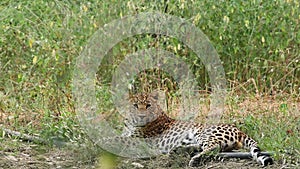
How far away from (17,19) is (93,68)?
45.6 inches

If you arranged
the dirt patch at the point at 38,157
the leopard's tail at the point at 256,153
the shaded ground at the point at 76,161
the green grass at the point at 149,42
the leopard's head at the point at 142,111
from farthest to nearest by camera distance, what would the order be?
the green grass at the point at 149,42 → the leopard's head at the point at 142,111 → the dirt patch at the point at 38,157 → the shaded ground at the point at 76,161 → the leopard's tail at the point at 256,153

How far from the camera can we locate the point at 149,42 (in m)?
7.27

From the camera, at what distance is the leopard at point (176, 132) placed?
5430mm

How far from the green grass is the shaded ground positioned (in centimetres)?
114

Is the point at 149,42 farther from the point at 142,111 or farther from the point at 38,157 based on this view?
the point at 38,157

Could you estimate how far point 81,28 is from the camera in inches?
293

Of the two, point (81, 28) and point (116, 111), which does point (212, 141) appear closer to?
point (116, 111)

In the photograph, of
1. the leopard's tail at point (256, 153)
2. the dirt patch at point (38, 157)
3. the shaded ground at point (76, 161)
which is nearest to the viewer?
the leopard's tail at point (256, 153)

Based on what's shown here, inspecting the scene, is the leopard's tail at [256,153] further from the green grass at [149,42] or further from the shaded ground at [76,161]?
the green grass at [149,42]

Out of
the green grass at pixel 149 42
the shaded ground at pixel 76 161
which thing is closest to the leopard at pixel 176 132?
the shaded ground at pixel 76 161

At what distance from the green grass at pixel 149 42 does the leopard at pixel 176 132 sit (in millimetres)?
996

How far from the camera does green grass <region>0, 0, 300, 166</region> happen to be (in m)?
7.00

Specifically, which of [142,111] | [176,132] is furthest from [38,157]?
[176,132]

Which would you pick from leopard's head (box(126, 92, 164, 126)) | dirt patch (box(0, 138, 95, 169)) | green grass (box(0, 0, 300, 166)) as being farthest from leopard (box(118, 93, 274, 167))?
green grass (box(0, 0, 300, 166))
